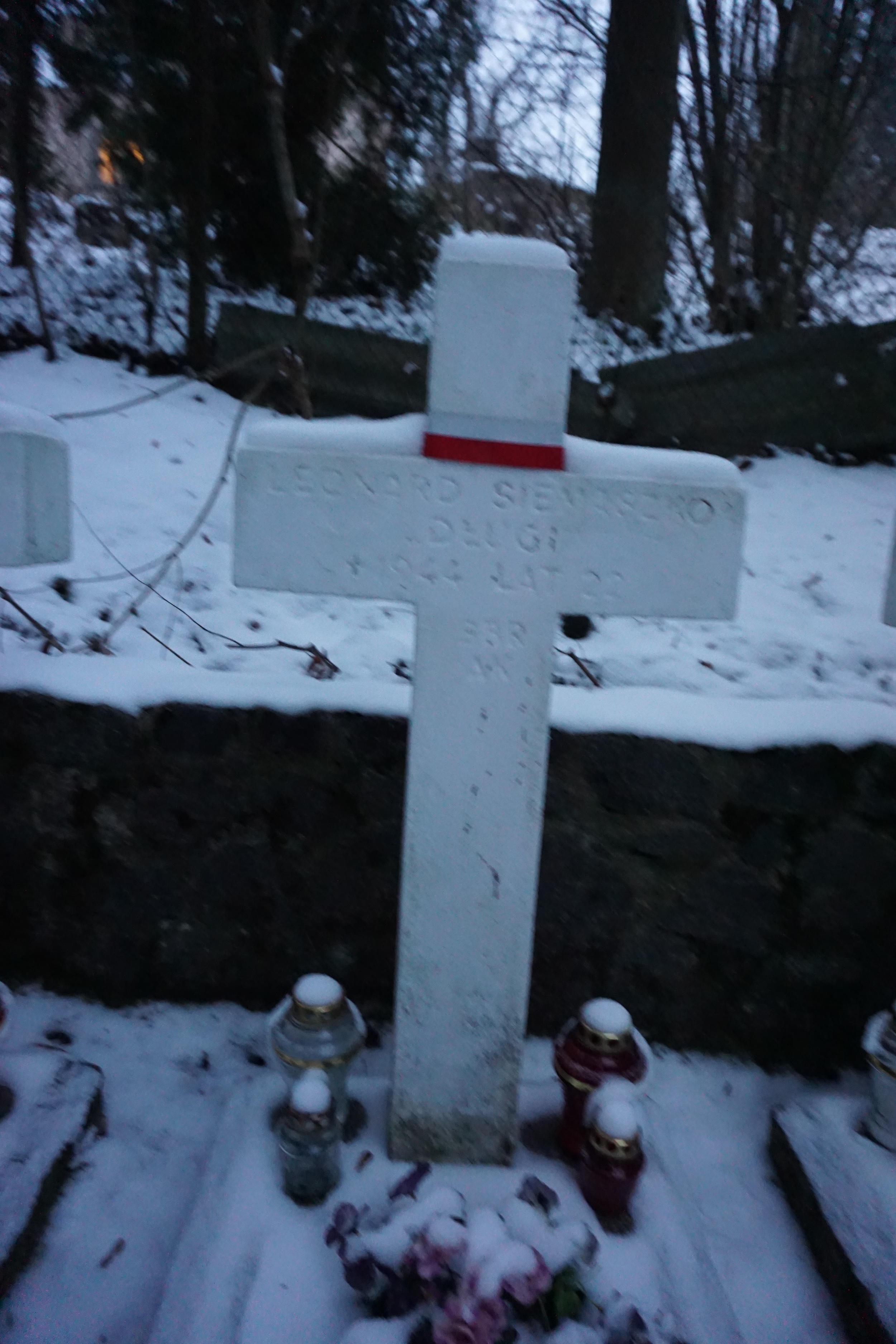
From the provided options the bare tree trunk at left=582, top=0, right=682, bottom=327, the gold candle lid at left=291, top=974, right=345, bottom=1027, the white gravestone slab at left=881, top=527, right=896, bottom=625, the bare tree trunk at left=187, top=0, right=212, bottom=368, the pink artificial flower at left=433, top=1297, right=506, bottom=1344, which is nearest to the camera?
the pink artificial flower at left=433, top=1297, right=506, bottom=1344

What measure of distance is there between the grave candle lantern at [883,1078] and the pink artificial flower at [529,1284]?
0.83 metres

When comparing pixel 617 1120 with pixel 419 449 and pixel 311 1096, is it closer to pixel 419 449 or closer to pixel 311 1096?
pixel 311 1096

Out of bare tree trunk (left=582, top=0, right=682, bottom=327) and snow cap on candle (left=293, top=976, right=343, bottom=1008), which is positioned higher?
bare tree trunk (left=582, top=0, right=682, bottom=327)

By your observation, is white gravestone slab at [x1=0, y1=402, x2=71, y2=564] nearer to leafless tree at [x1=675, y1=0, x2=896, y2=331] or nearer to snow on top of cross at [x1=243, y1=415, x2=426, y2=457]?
snow on top of cross at [x1=243, y1=415, x2=426, y2=457]

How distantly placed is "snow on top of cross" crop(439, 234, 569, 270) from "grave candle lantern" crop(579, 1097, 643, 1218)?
151 centimetres

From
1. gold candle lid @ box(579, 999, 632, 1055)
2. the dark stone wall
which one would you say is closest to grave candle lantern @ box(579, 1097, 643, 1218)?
gold candle lid @ box(579, 999, 632, 1055)

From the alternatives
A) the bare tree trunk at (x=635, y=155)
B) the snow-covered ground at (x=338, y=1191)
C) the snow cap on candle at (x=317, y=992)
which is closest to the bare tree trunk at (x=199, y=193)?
→ the bare tree trunk at (x=635, y=155)

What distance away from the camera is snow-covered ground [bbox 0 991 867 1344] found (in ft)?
5.30

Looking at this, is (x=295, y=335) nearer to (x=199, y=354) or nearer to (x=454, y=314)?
(x=199, y=354)

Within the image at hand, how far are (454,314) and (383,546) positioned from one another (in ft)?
1.32

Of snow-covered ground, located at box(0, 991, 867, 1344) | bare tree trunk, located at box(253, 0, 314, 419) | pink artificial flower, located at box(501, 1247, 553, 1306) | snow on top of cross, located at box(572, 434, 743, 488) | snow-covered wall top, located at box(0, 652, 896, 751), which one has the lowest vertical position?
snow-covered ground, located at box(0, 991, 867, 1344)

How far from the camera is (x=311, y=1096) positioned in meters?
1.64

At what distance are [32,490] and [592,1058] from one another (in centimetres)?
159

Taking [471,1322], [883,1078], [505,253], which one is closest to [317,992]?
[471,1322]
